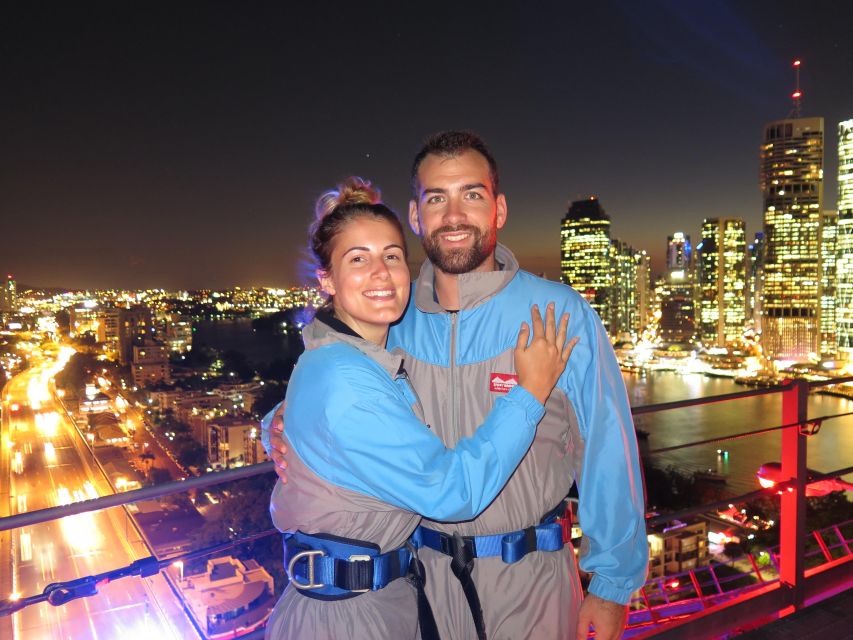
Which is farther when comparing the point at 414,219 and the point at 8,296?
the point at 8,296

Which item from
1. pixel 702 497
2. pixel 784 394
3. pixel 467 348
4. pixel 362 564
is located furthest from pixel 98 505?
pixel 702 497

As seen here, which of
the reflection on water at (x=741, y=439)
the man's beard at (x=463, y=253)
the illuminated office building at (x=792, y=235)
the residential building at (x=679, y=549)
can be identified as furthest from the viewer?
the illuminated office building at (x=792, y=235)

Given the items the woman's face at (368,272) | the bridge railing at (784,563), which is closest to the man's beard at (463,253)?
the woman's face at (368,272)

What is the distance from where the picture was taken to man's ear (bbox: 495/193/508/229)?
5.25ft

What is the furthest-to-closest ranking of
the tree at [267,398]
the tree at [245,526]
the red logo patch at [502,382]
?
1. the tree at [267,398]
2. the tree at [245,526]
3. the red logo patch at [502,382]

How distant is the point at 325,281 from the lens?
1.33m

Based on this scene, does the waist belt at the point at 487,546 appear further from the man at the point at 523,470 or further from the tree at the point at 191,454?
the tree at the point at 191,454

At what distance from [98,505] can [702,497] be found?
23.6 m

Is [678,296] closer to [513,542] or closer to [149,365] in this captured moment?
[149,365]

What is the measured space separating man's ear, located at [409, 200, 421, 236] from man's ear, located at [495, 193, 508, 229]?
0.22m

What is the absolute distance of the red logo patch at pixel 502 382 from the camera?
1.37 m

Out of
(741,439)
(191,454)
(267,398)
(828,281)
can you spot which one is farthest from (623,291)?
(191,454)

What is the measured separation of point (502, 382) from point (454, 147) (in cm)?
65

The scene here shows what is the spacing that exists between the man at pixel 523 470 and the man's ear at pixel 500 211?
0.28 ft
